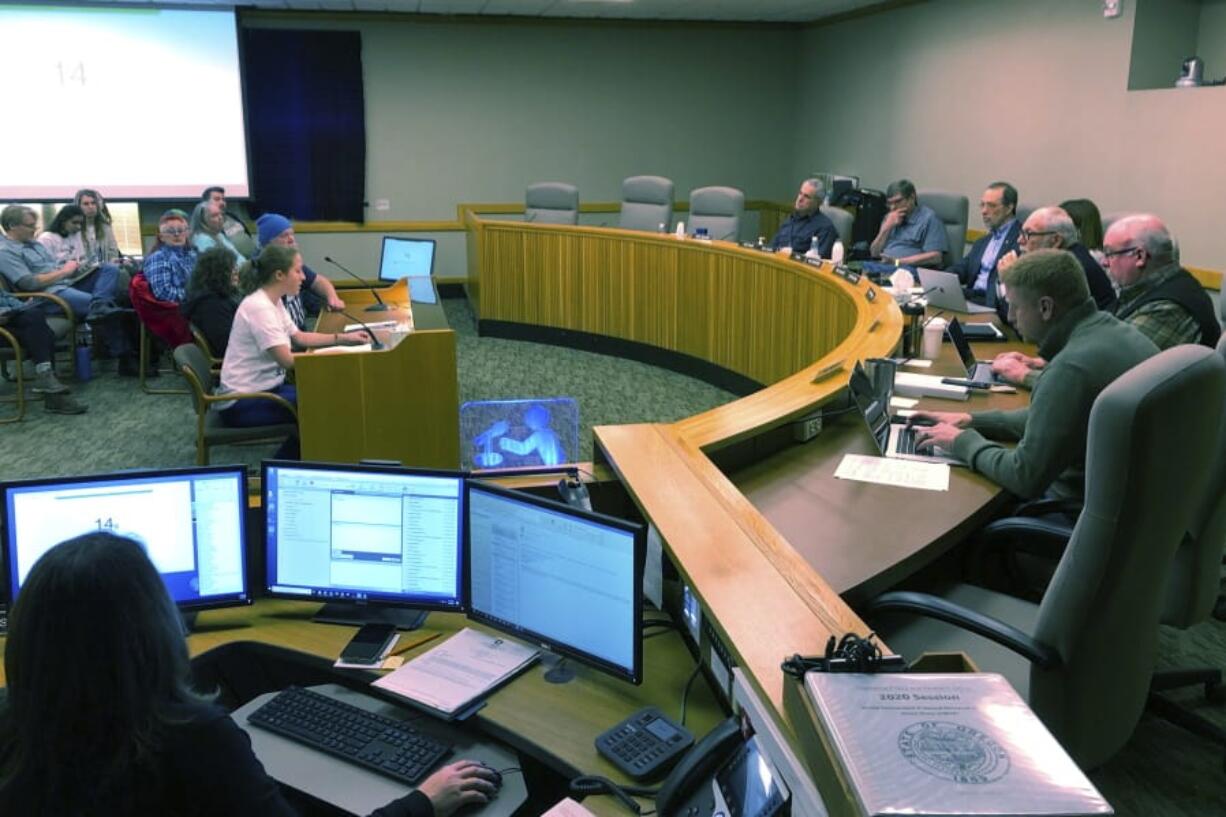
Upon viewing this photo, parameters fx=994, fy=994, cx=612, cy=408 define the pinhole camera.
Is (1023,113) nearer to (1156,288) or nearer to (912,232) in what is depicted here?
(912,232)

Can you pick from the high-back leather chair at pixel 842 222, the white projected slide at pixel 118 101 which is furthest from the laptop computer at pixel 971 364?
the white projected slide at pixel 118 101

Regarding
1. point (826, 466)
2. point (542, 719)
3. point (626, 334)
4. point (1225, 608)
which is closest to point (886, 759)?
point (542, 719)

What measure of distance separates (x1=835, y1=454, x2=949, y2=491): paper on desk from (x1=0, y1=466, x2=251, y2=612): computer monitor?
1.50 m

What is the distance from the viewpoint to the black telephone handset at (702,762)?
141 cm

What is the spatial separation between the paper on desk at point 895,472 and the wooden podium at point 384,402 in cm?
207

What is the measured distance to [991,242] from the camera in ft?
18.7

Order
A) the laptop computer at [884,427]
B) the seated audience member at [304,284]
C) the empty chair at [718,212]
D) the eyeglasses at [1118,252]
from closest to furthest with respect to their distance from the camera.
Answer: the laptop computer at [884,427] → the eyeglasses at [1118,252] → the seated audience member at [304,284] → the empty chair at [718,212]

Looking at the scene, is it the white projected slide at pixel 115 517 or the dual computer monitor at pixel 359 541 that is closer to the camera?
the dual computer monitor at pixel 359 541

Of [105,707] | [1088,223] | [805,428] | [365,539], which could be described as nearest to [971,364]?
[805,428]

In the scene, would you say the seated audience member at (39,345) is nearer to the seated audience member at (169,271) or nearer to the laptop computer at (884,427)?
Answer: the seated audience member at (169,271)

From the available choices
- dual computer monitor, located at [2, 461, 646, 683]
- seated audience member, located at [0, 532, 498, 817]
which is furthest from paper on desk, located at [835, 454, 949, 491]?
seated audience member, located at [0, 532, 498, 817]

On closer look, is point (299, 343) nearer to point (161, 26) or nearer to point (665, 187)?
point (665, 187)

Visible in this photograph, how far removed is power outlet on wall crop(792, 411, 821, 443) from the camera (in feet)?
9.43

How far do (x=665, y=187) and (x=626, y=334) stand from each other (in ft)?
5.58
